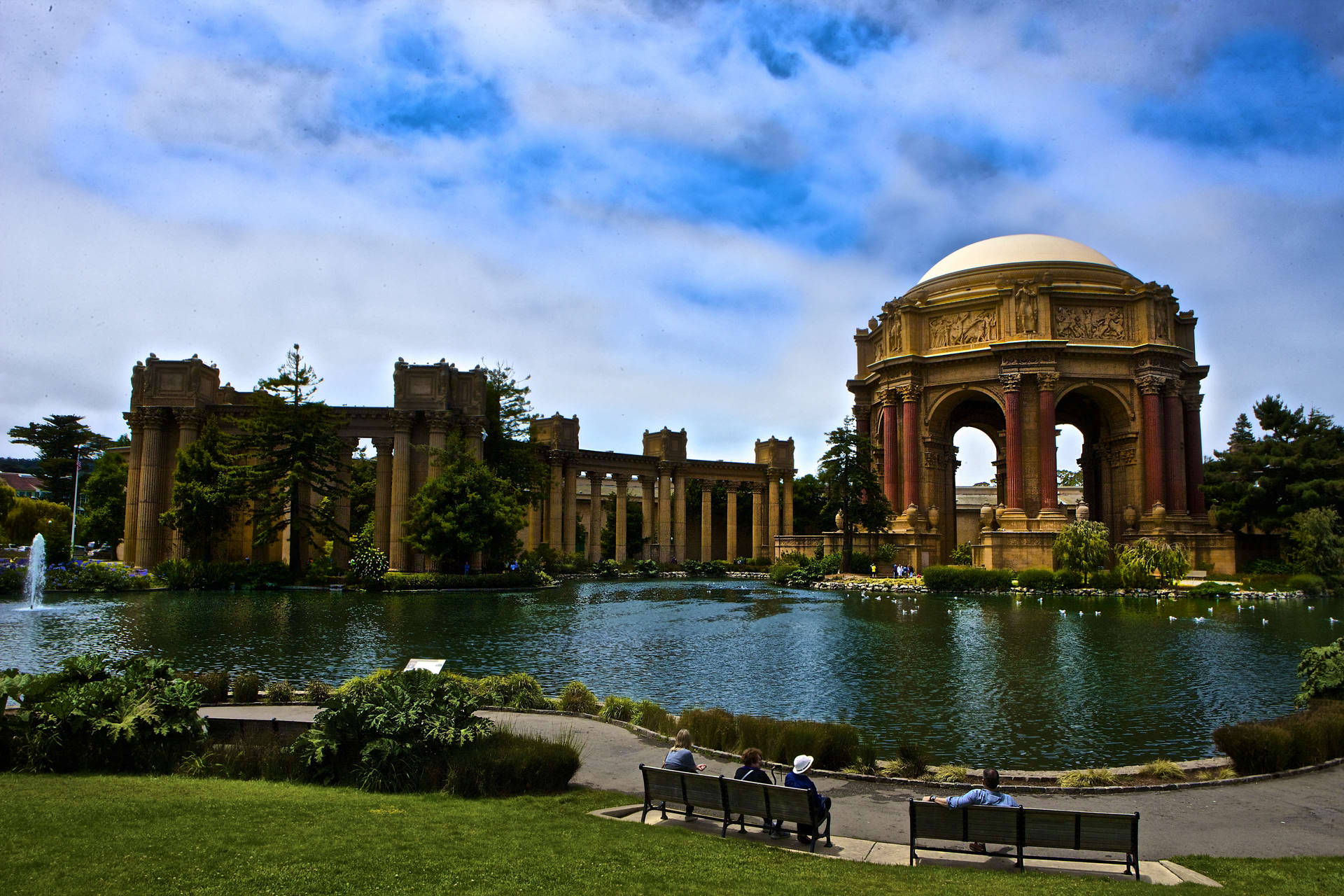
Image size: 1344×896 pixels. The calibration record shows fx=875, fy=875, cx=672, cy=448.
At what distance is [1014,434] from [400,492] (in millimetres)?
35385

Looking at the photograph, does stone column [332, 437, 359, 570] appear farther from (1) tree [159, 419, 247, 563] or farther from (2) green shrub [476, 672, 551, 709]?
(2) green shrub [476, 672, 551, 709]

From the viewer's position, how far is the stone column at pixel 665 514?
69.6 metres

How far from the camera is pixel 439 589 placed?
1658 inches

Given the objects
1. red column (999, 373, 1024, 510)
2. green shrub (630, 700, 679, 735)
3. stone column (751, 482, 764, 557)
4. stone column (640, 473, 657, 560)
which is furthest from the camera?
stone column (751, 482, 764, 557)

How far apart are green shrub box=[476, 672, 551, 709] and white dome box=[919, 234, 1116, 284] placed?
Result: 50405 mm

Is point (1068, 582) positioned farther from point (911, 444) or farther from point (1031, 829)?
point (1031, 829)

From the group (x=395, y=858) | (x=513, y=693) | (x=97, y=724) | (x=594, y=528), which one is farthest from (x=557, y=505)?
(x=395, y=858)

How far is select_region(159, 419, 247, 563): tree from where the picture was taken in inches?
1693

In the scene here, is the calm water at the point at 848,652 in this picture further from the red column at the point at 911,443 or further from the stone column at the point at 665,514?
the stone column at the point at 665,514

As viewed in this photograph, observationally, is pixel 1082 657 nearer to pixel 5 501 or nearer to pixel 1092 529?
pixel 1092 529

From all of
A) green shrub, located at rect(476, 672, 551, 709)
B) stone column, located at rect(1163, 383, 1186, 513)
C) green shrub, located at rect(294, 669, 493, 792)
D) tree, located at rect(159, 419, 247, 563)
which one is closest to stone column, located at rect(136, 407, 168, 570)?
tree, located at rect(159, 419, 247, 563)

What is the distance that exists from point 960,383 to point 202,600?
4403 centimetres

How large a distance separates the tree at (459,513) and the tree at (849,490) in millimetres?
19579

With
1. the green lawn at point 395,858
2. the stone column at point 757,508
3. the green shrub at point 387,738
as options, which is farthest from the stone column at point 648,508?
the green lawn at point 395,858
